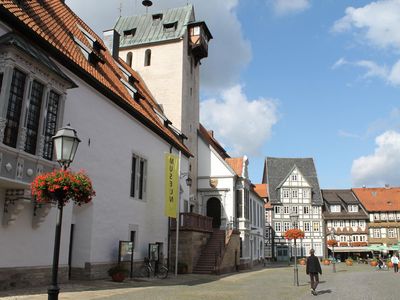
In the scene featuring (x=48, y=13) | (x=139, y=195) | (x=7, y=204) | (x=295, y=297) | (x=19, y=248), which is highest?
(x=48, y=13)

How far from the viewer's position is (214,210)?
38.8 meters

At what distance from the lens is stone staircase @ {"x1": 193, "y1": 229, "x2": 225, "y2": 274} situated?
2805 centimetres

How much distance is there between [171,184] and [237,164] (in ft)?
56.7

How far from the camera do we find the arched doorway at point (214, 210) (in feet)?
127

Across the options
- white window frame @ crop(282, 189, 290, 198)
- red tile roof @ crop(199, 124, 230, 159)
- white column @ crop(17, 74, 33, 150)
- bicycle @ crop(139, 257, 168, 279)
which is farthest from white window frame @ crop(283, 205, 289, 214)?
white column @ crop(17, 74, 33, 150)

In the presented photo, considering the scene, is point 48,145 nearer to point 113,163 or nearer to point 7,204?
point 7,204

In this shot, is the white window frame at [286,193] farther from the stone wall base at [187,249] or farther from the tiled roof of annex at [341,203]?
the stone wall base at [187,249]

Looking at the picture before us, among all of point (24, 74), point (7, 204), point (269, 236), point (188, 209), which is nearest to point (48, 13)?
point (24, 74)

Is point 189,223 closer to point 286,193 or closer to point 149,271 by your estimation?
point 149,271

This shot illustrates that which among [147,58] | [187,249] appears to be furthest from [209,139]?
[187,249]

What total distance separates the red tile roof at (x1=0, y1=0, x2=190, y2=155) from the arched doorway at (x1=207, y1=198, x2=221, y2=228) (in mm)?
12893

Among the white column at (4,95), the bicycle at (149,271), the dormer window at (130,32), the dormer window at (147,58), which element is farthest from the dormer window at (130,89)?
the dormer window at (130,32)

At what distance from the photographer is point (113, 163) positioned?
2075 centimetres

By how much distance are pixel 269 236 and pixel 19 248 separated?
56214 millimetres
